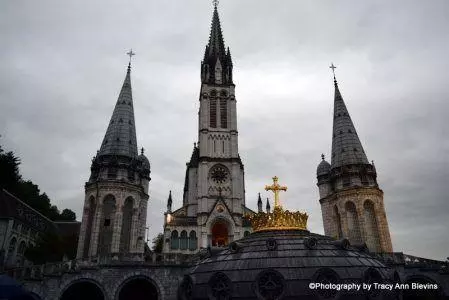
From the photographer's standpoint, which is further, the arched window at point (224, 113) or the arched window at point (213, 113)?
the arched window at point (224, 113)

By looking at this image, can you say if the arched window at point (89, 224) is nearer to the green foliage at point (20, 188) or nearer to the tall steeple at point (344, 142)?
the green foliage at point (20, 188)

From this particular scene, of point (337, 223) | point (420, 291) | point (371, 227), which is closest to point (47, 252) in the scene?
point (337, 223)

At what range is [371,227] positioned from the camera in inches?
1644

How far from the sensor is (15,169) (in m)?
47.2

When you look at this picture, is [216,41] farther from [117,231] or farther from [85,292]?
[85,292]

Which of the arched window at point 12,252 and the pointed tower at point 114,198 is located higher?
the pointed tower at point 114,198

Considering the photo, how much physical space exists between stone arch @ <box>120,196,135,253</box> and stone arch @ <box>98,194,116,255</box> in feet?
4.15

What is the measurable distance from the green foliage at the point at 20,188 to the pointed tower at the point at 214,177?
70.3 ft

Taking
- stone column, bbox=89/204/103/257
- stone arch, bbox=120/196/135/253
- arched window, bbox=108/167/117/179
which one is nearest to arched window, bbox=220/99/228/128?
arched window, bbox=108/167/117/179

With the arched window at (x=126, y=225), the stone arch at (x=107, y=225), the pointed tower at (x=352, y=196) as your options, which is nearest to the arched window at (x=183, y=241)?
the arched window at (x=126, y=225)

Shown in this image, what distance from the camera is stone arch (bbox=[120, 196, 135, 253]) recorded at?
40.0 meters

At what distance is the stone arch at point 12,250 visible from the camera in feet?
140

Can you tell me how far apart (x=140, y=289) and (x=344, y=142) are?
97.6 feet

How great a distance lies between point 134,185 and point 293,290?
31.7 metres
